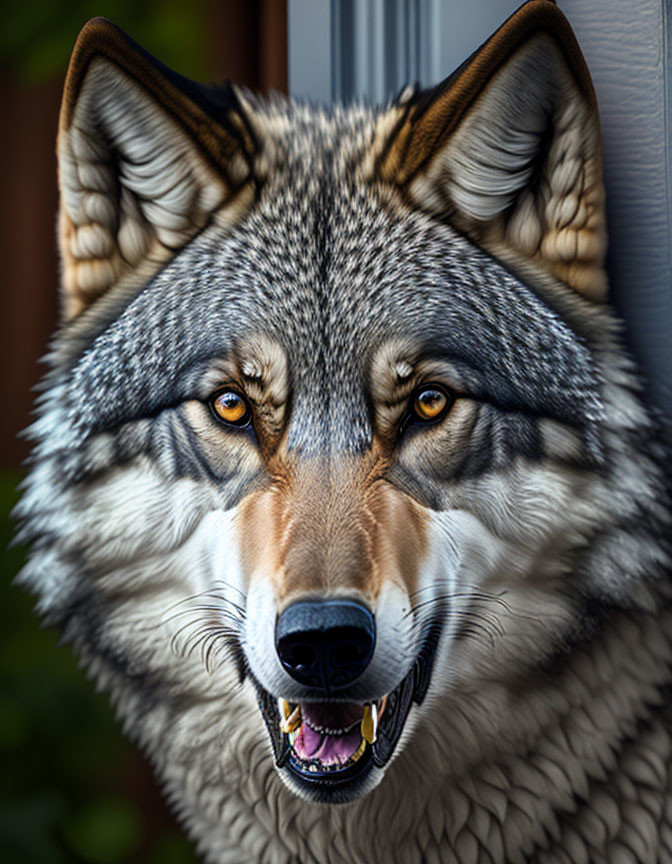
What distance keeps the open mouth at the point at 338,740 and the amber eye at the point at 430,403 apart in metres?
0.24

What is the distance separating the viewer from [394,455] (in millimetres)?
911

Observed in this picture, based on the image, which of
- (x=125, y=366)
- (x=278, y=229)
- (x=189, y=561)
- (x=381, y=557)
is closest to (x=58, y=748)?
(x=189, y=561)

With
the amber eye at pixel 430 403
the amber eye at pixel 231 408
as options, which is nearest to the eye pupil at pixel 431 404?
the amber eye at pixel 430 403

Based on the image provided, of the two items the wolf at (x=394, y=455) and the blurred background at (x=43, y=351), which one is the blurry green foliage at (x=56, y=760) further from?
the wolf at (x=394, y=455)

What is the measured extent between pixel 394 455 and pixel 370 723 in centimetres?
29

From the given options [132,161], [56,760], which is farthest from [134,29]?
[56,760]

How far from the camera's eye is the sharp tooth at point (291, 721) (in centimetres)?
85

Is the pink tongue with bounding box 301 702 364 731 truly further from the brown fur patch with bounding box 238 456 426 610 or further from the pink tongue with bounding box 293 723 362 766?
the brown fur patch with bounding box 238 456 426 610

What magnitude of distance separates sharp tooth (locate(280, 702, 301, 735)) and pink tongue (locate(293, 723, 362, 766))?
2 centimetres

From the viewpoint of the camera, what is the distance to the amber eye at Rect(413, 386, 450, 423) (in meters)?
0.92

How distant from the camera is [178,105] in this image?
0.98 meters

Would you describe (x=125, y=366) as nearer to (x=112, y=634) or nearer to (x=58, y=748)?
(x=112, y=634)

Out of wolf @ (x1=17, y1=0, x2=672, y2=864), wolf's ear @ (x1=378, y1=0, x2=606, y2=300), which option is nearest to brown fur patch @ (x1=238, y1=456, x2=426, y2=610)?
wolf @ (x1=17, y1=0, x2=672, y2=864)

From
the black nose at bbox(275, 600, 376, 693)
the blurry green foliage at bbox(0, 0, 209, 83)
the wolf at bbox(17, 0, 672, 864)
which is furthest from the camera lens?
the blurry green foliage at bbox(0, 0, 209, 83)
